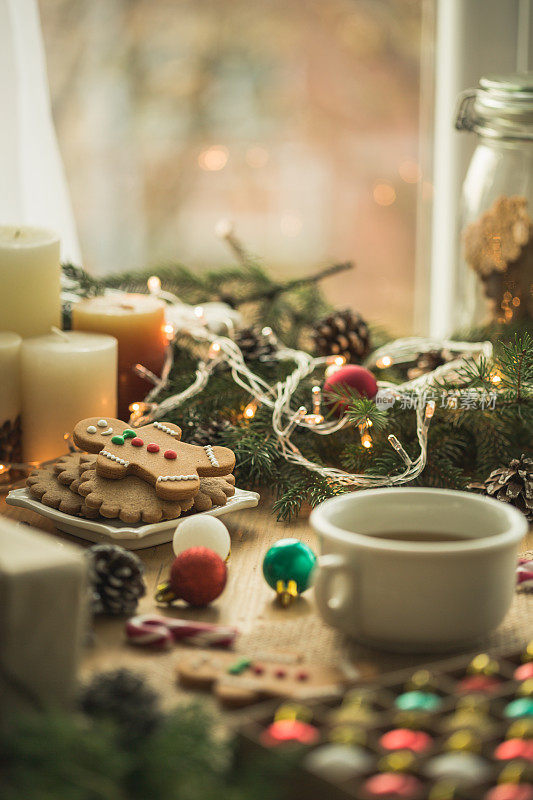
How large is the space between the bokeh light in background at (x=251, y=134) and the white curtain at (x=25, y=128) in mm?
911

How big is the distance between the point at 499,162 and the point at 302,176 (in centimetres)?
126

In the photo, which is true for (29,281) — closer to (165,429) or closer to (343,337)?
(165,429)

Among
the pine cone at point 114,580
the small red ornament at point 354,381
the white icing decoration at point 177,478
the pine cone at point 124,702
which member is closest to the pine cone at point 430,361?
the small red ornament at point 354,381

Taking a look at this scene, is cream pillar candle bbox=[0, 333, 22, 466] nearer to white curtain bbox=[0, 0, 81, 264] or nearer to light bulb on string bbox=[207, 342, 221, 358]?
light bulb on string bbox=[207, 342, 221, 358]

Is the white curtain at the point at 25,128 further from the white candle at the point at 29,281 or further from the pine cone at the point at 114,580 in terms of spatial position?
the pine cone at the point at 114,580

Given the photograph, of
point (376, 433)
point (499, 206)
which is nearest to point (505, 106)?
point (499, 206)

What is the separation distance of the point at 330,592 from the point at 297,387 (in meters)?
0.36

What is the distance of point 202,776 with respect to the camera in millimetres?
383

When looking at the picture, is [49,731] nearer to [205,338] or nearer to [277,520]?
[277,520]

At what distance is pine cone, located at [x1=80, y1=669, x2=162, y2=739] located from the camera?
1.39ft

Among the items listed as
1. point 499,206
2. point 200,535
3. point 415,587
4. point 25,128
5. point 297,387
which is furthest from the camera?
point 25,128

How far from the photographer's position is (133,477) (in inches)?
26.9

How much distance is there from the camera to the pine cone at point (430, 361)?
0.93 meters

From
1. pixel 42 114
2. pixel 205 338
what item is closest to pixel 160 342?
pixel 205 338
